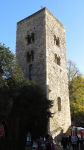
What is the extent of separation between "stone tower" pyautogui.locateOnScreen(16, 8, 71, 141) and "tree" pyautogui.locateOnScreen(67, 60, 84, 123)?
14.1ft

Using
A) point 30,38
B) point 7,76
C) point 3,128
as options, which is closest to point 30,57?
point 30,38

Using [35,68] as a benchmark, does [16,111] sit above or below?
below

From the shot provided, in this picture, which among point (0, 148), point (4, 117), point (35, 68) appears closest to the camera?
point (0, 148)

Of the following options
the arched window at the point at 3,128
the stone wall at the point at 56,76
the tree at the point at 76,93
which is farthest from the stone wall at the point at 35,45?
the tree at the point at 76,93

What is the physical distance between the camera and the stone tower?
55.5 feet

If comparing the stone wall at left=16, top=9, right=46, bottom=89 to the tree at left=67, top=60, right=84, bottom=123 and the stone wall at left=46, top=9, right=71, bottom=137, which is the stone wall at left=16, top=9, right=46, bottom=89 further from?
the tree at left=67, top=60, right=84, bottom=123

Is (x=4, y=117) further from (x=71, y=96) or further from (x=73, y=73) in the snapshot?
(x=73, y=73)

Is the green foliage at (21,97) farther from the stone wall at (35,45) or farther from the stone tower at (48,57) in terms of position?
the stone wall at (35,45)

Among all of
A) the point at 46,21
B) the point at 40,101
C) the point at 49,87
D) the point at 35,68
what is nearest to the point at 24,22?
the point at 46,21

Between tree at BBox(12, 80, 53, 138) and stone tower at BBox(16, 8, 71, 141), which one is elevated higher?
stone tower at BBox(16, 8, 71, 141)

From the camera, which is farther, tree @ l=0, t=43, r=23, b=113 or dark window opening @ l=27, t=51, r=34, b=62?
dark window opening @ l=27, t=51, r=34, b=62

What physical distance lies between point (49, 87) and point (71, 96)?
8373mm

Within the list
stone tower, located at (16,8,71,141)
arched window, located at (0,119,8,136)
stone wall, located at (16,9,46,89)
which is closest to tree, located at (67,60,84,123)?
stone tower, located at (16,8,71,141)

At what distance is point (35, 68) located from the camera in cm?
1805
